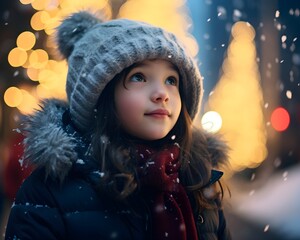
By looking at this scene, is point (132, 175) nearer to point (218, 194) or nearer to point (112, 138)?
point (112, 138)

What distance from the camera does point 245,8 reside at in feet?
50.8

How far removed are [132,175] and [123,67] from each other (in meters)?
0.51

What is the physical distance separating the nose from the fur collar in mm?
421

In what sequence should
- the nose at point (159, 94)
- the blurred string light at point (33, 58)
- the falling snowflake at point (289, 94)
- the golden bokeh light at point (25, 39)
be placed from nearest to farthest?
the nose at point (159, 94), the blurred string light at point (33, 58), the golden bokeh light at point (25, 39), the falling snowflake at point (289, 94)

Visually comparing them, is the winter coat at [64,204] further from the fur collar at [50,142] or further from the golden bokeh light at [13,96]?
→ the golden bokeh light at [13,96]

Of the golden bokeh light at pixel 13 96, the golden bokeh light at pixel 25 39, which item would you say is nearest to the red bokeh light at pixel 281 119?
the golden bokeh light at pixel 25 39

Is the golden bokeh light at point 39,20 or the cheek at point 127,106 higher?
the cheek at point 127,106

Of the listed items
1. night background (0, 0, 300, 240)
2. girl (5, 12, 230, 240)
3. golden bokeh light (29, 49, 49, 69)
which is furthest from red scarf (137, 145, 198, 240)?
golden bokeh light (29, 49, 49, 69)

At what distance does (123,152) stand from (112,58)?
17.6 inches

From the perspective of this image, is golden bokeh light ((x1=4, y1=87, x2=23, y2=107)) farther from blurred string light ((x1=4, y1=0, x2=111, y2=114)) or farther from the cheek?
the cheek

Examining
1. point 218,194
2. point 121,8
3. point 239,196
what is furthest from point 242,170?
point 218,194

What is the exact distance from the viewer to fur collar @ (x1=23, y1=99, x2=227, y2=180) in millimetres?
2482

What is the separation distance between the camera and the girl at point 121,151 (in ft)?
8.12

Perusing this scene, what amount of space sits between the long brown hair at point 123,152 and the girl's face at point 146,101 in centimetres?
4
